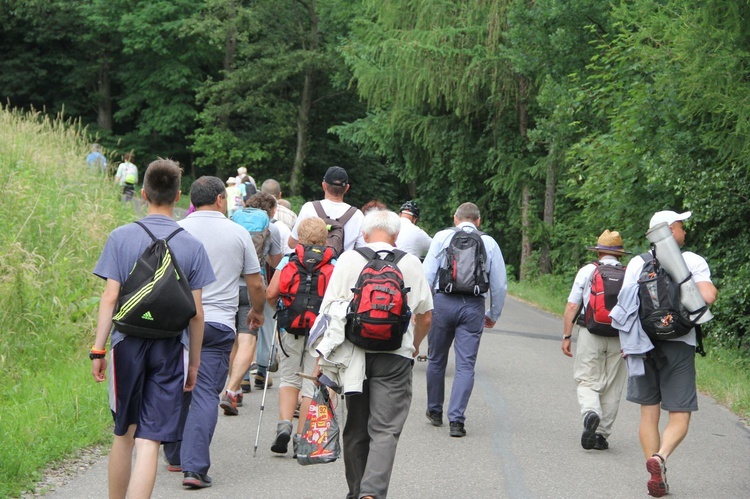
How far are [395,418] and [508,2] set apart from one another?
2250 cm

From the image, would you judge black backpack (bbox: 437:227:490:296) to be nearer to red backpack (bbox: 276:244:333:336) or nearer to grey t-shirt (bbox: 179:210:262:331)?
red backpack (bbox: 276:244:333:336)

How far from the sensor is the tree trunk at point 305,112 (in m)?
45.3

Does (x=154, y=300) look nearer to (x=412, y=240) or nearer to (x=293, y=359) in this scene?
(x=293, y=359)

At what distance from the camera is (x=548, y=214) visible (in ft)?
92.6

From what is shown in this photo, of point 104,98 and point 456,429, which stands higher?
point 104,98

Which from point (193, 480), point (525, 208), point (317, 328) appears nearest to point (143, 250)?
point (317, 328)

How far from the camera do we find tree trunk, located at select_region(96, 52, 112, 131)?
48.7 meters

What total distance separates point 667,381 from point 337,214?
3.15 meters

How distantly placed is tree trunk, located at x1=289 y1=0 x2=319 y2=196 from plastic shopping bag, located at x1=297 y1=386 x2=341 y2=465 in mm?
39225

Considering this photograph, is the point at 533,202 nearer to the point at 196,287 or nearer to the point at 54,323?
the point at 54,323

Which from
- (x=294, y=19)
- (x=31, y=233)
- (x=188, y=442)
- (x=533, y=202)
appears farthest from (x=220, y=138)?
(x=188, y=442)

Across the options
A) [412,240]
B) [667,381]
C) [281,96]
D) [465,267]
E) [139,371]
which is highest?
[281,96]

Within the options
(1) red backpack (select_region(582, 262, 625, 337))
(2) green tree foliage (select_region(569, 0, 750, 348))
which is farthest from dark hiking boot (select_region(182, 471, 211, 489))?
(2) green tree foliage (select_region(569, 0, 750, 348))

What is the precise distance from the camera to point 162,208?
19.4 ft
